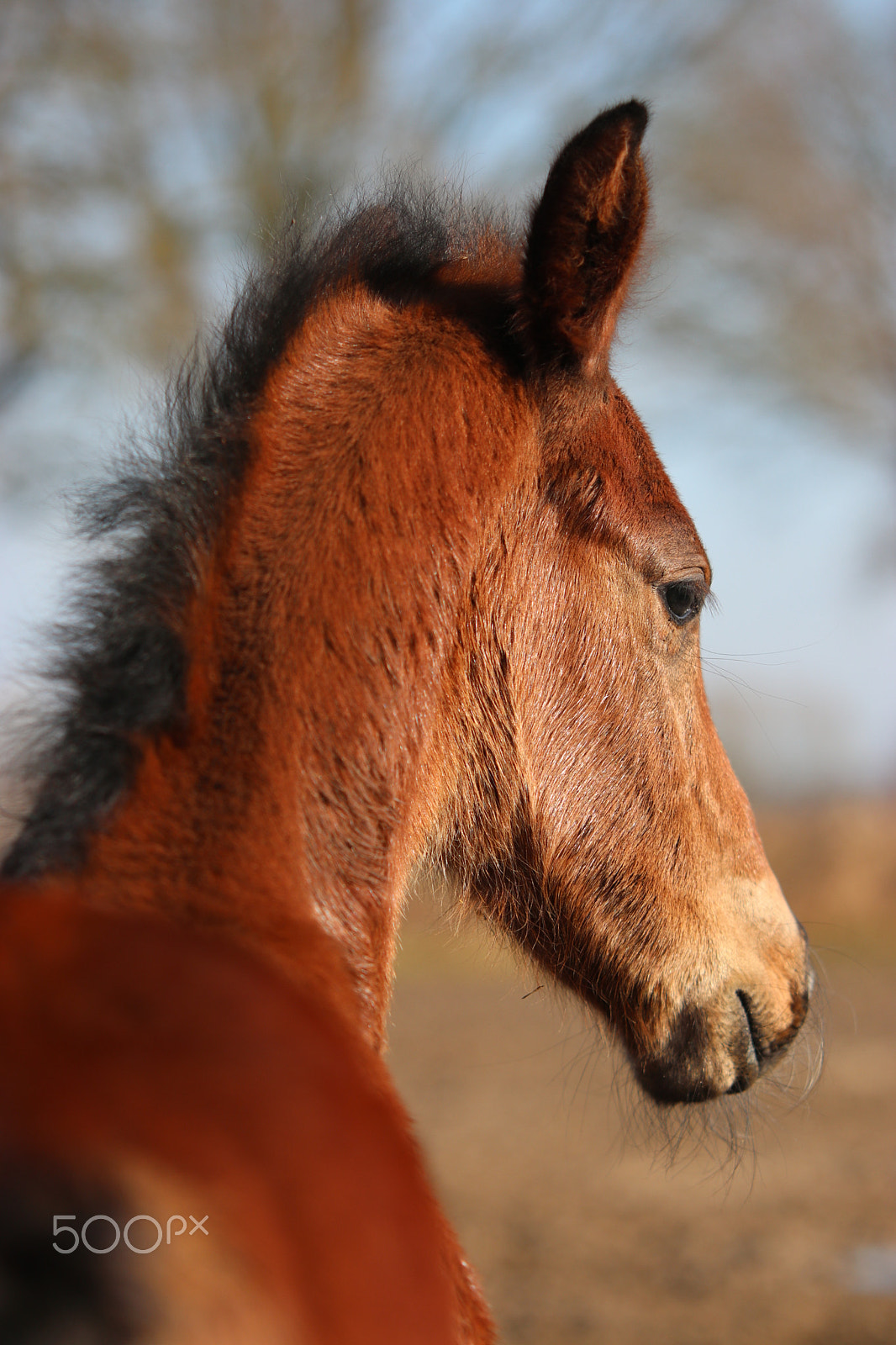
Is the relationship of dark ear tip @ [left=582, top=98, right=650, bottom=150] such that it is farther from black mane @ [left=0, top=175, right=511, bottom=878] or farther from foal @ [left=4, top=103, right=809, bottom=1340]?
black mane @ [left=0, top=175, right=511, bottom=878]

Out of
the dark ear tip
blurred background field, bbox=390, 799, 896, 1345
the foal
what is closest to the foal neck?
the foal

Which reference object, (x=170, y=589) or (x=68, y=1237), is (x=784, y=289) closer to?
(x=170, y=589)

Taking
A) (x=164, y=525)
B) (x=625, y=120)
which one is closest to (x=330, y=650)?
(x=164, y=525)

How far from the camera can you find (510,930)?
2.18m

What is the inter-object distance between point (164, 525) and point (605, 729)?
33.9 inches

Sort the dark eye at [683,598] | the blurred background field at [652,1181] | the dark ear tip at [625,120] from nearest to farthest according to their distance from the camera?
the dark ear tip at [625,120], the dark eye at [683,598], the blurred background field at [652,1181]

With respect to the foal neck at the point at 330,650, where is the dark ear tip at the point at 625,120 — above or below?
above

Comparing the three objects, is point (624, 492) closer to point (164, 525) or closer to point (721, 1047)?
point (164, 525)

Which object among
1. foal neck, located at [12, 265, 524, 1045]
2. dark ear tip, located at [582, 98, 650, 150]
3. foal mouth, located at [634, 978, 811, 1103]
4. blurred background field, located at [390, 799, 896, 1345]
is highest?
dark ear tip, located at [582, 98, 650, 150]

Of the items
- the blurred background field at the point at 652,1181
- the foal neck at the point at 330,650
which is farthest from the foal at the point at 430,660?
the blurred background field at the point at 652,1181

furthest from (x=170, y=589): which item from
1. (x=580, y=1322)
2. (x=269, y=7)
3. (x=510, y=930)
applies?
(x=269, y=7)

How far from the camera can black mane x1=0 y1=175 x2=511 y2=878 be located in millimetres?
1486

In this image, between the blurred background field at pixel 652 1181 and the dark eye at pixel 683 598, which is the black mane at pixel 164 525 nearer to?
the dark eye at pixel 683 598

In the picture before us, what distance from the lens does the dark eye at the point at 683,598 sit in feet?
6.69
